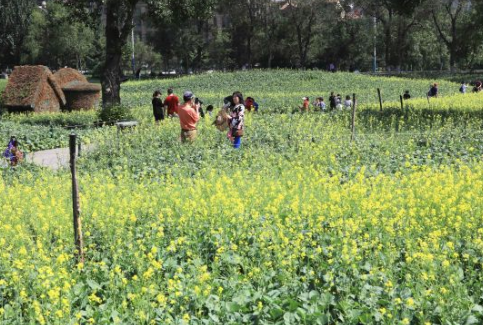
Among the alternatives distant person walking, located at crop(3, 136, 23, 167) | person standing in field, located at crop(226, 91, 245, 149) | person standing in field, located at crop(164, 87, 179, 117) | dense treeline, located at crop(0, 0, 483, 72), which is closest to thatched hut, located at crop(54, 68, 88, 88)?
Answer: person standing in field, located at crop(164, 87, 179, 117)

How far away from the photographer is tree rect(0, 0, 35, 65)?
72812mm

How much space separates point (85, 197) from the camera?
9.82 metres

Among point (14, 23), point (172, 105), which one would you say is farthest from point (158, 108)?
point (14, 23)

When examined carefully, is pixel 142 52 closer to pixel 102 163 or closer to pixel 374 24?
pixel 374 24

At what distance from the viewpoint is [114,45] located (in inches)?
988

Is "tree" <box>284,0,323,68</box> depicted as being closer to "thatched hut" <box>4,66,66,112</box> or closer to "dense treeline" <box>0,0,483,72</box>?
"dense treeline" <box>0,0,483,72</box>

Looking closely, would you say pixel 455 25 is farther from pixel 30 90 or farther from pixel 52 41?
pixel 30 90

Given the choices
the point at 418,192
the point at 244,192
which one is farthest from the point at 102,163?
the point at 418,192

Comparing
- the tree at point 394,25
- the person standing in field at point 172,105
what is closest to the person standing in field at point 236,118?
the person standing in field at point 172,105

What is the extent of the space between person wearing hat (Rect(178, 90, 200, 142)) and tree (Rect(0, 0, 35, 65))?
6569 centimetres

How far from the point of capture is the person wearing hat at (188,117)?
1452 centimetres

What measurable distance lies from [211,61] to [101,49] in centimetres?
1614

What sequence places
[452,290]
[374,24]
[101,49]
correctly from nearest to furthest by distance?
[452,290]
[374,24]
[101,49]

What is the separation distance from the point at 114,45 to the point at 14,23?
5511 cm
